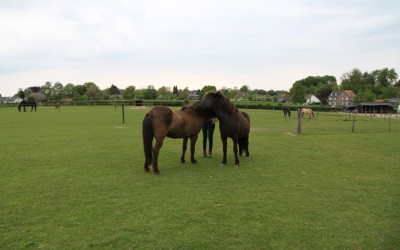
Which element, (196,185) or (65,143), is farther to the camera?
(65,143)

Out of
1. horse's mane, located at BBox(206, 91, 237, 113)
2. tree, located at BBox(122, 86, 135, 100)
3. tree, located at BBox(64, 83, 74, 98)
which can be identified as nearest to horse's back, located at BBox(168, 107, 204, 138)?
horse's mane, located at BBox(206, 91, 237, 113)

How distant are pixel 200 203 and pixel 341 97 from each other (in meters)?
108

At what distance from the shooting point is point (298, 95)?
3184 inches

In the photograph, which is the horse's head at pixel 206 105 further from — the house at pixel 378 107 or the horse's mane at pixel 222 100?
the house at pixel 378 107

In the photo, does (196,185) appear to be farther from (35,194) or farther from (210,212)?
(35,194)

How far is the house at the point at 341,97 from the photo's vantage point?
98.6 metres

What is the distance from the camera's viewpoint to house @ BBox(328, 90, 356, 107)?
324 ft

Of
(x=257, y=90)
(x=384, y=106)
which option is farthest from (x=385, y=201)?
(x=257, y=90)

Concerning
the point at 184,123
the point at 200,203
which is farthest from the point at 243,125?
the point at 200,203

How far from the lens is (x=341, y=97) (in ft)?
330

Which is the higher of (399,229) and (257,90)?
(257,90)

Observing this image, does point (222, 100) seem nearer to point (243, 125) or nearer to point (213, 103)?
point (213, 103)

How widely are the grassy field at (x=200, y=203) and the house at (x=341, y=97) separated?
99746mm

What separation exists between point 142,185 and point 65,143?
24.7ft
